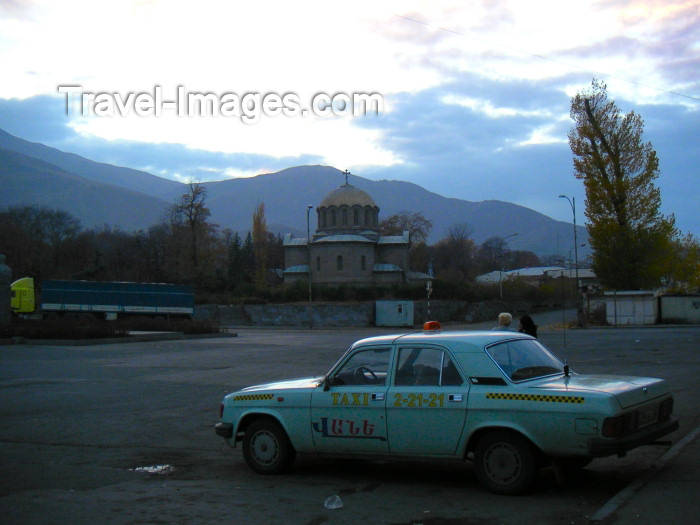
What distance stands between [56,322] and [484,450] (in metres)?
32.1

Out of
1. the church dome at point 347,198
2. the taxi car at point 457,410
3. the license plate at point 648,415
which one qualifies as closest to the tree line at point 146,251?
the church dome at point 347,198

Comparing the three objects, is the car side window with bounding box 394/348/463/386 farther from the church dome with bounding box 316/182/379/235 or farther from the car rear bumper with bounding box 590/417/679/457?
the church dome with bounding box 316/182/379/235

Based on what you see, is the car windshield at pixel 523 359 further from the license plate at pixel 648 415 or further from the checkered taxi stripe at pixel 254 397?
the checkered taxi stripe at pixel 254 397

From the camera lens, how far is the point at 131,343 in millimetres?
33625

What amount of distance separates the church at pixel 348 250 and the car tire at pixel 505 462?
75522mm

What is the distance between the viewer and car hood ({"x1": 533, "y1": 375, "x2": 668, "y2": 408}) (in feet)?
21.7

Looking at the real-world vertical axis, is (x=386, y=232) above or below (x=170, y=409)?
above

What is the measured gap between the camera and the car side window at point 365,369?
7.61m

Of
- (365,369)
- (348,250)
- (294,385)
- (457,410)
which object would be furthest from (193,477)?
(348,250)

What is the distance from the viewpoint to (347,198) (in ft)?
287

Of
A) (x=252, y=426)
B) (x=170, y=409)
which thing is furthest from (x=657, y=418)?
(x=170, y=409)

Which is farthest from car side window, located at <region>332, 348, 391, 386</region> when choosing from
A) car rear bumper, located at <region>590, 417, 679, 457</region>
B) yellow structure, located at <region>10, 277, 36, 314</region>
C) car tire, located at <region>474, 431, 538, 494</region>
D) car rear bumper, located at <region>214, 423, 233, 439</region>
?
yellow structure, located at <region>10, 277, 36, 314</region>

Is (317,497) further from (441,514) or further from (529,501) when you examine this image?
(529,501)

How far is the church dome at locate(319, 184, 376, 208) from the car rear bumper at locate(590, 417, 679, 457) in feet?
264
